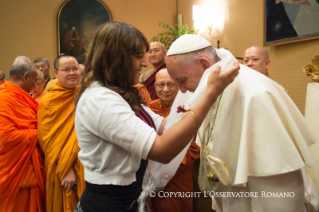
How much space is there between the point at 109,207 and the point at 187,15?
17.8 feet

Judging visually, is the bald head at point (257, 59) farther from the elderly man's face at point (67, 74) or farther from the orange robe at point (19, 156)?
the orange robe at point (19, 156)

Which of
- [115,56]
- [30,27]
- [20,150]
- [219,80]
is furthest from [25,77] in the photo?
[30,27]

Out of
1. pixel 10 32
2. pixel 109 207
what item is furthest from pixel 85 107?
pixel 10 32

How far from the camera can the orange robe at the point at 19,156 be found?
2.20 metres

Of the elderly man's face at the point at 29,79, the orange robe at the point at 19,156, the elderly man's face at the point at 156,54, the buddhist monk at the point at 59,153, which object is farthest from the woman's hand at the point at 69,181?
the elderly man's face at the point at 156,54

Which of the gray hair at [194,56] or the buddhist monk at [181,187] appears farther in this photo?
the buddhist monk at [181,187]

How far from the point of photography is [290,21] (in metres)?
3.06

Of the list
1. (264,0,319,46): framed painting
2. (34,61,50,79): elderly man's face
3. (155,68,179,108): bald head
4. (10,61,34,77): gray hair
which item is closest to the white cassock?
(155,68,179,108): bald head

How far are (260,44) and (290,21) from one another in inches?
24.3

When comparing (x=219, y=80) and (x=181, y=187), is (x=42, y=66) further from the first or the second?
(x=219, y=80)

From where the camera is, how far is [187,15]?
5.87 meters

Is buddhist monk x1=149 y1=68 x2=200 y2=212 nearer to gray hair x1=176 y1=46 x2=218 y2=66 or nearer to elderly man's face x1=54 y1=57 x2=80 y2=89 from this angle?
gray hair x1=176 y1=46 x2=218 y2=66

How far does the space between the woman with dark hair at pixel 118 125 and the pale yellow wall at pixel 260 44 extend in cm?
255

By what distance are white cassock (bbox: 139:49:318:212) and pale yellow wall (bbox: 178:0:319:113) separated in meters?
2.22
